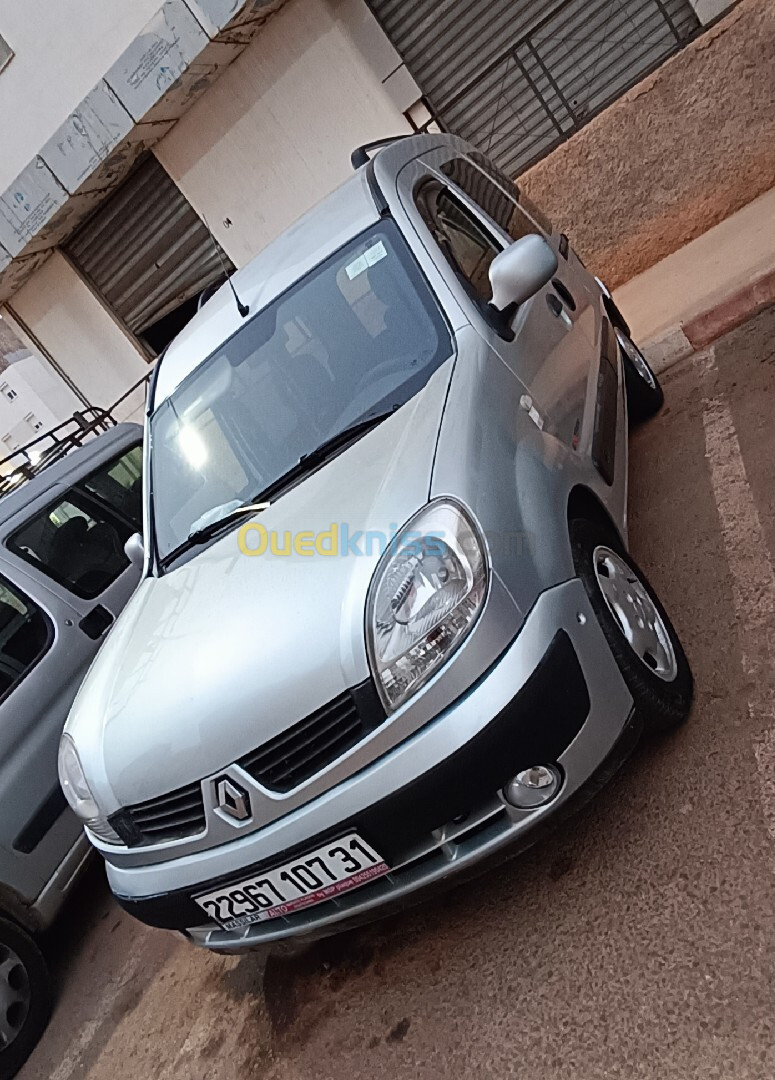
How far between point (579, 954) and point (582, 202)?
21.5 feet

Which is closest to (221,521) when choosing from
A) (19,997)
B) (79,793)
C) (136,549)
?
(136,549)

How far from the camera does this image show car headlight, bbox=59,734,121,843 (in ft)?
9.05

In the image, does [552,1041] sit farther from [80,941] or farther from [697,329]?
[697,329]

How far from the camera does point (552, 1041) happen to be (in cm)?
217

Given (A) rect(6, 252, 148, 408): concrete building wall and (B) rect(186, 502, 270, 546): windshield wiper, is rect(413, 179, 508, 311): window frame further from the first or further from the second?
(A) rect(6, 252, 148, 408): concrete building wall

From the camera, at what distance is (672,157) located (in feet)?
23.4

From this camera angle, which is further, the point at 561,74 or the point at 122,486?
the point at 561,74

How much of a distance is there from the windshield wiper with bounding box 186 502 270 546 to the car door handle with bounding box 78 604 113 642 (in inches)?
58.6

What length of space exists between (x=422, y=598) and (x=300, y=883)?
83 centimetres

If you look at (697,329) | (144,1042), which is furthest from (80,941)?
(697,329)

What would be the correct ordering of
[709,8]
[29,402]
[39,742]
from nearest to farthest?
[39,742], [709,8], [29,402]

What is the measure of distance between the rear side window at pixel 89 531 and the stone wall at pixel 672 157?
443 centimetres

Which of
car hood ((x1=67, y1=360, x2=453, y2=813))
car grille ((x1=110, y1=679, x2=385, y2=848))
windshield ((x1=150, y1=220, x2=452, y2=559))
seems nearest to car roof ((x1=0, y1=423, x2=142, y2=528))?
windshield ((x1=150, y1=220, x2=452, y2=559))

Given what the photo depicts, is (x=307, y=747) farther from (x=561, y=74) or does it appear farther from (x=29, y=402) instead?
(x=29, y=402)
